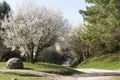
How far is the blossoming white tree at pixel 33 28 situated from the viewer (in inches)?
1790

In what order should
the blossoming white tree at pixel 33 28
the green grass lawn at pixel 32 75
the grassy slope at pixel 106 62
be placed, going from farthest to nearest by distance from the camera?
the grassy slope at pixel 106 62, the blossoming white tree at pixel 33 28, the green grass lawn at pixel 32 75

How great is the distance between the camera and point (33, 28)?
46125mm

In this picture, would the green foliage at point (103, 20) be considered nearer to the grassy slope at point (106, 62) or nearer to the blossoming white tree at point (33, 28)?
the blossoming white tree at point (33, 28)

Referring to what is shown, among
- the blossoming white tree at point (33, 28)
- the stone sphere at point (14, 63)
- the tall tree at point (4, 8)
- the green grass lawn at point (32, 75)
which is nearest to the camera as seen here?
the green grass lawn at point (32, 75)

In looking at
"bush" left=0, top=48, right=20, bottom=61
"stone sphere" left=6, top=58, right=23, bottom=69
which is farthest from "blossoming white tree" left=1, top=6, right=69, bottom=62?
"bush" left=0, top=48, right=20, bottom=61

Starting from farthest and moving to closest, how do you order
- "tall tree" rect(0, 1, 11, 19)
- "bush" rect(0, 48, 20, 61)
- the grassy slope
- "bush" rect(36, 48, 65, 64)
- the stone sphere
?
"bush" rect(36, 48, 65, 64), "tall tree" rect(0, 1, 11, 19), "bush" rect(0, 48, 20, 61), the grassy slope, the stone sphere

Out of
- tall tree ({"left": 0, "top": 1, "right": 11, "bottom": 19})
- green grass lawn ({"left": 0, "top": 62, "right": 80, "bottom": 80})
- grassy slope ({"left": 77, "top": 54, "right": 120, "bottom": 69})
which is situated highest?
tall tree ({"left": 0, "top": 1, "right": 11, "bottom": 19})

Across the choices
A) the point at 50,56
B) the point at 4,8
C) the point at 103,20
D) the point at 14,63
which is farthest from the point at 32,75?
the point at 50,56

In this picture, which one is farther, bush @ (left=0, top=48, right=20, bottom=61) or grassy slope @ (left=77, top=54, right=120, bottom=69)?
bush @ (left=0, top=48, right=20, bottom=61)

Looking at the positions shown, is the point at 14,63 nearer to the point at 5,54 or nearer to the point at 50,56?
the point at 5,54

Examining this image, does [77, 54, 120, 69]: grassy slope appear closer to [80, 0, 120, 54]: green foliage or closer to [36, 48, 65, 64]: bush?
[36, 48, 65, 64]: bush

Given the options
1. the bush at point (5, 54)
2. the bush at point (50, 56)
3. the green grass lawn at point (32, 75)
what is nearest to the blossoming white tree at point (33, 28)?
the green grass lawn at point (32, 75)

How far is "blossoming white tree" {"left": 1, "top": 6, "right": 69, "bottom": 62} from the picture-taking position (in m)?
45.5

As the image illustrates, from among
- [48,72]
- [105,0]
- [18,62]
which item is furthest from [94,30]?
[18,62]
